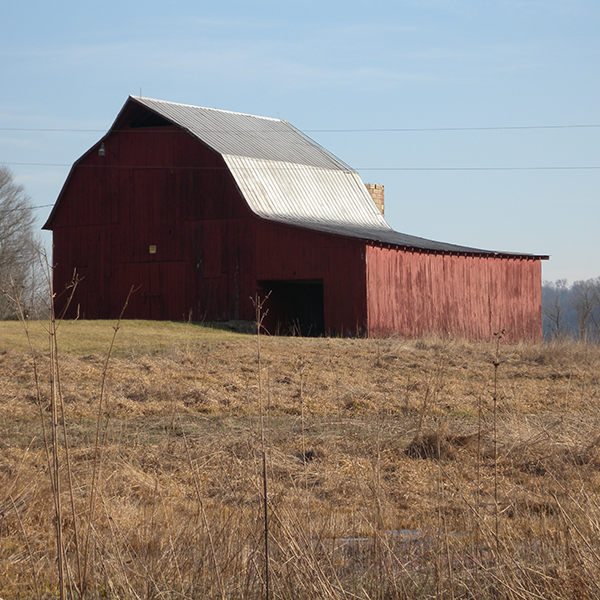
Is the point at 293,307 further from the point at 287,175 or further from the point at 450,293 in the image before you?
the point at 450,293

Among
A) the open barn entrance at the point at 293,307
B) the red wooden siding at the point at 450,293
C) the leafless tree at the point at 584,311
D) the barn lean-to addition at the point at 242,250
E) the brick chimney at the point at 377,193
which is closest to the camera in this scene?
the leafless tree at the point at 584,311

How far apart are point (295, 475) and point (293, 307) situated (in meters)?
21.8

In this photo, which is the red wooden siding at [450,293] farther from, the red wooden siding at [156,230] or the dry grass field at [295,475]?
the dry grass field at [295,475]

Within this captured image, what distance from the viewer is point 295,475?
7781 millimetres

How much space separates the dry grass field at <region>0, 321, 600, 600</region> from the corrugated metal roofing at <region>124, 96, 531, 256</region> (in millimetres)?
9815

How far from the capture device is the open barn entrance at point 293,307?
28.3 metres

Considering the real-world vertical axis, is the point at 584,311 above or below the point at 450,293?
below

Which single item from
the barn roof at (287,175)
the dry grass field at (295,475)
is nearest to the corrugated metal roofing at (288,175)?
the barn roof at (287,175)

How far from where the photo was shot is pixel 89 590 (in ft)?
14.7

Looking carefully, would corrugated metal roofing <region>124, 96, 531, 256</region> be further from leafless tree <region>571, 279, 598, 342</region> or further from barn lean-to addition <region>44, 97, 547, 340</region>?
leafless tree <region>571, 279, 598, 342</region>

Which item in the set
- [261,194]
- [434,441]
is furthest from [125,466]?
[261,194]

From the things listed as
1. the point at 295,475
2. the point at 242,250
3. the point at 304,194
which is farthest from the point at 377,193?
the point at 295,475

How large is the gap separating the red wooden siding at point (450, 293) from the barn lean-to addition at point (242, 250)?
0.06 m

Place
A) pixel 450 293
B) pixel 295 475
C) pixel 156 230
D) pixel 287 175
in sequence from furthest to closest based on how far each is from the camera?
pixel 287 175
pixel 156 230
pixel 450 293
pixel 295 475
